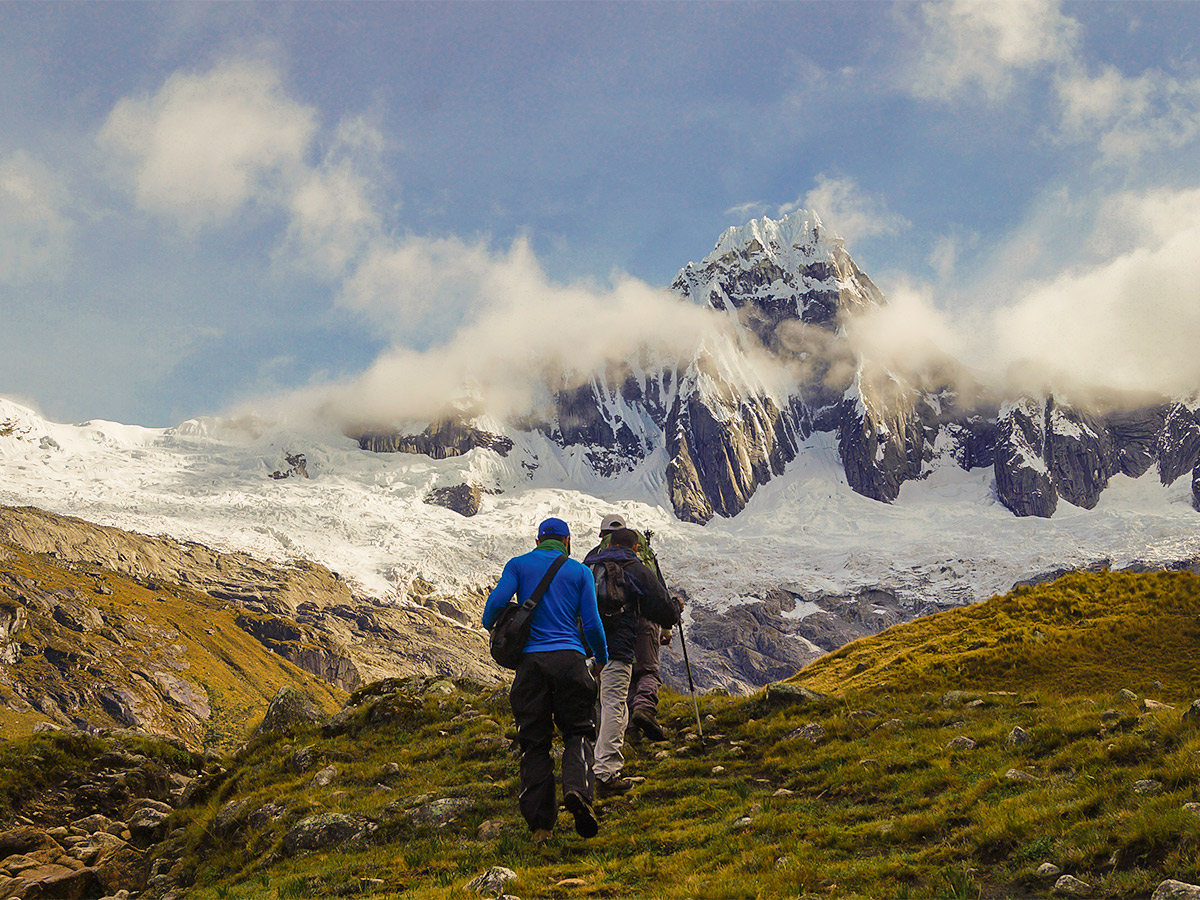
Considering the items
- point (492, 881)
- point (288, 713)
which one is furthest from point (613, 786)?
point (288, 713)

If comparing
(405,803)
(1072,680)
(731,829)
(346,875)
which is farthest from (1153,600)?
(346,875)

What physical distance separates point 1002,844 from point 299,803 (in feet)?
37.8

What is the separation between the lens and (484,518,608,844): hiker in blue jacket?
10.5 meters

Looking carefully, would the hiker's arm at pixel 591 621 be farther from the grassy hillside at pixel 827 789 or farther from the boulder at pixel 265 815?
the boulder at pixel 265 815

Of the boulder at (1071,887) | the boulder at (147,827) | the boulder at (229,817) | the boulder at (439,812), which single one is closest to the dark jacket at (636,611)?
the boulder at (439,812)

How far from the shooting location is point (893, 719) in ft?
48.3

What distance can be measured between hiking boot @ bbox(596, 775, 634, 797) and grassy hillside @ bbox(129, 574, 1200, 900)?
0.75 ft

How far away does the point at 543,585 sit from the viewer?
11273 mm

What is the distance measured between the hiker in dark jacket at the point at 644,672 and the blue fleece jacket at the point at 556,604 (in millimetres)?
3386

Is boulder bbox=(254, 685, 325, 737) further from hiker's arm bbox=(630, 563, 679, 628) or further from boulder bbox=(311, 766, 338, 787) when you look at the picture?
hiker's arm bbox=(630, 563, 679, 628)

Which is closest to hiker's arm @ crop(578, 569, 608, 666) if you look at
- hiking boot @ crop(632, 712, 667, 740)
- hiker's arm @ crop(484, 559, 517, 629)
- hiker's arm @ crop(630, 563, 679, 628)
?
hiker's arm @ crop(484, 559, 517, 629)

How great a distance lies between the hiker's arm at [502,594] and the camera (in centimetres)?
1110

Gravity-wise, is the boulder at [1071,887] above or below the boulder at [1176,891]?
below

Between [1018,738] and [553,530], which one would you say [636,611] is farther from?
[1018,738]
